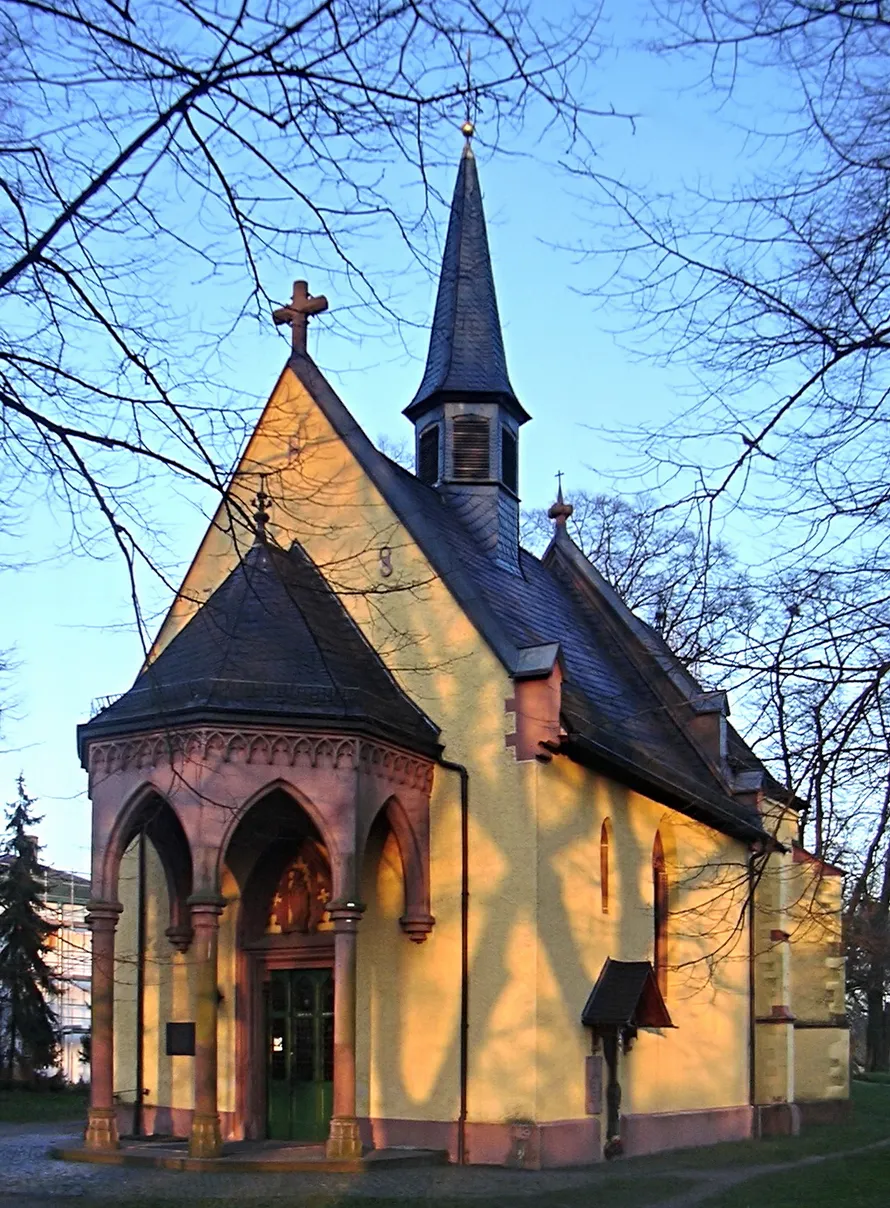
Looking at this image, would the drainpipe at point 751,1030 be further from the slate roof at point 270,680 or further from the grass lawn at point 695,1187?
the slate roof at point 270,680

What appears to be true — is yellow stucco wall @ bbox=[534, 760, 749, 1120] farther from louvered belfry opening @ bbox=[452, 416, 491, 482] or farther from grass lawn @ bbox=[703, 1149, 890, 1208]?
louvered belfry opening @ bbox=[452, 416, 491, 482]

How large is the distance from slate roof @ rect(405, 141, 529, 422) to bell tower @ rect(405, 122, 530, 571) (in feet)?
0.05

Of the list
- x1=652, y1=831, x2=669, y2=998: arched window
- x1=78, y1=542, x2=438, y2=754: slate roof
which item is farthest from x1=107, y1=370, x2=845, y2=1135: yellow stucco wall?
x1=652, y1=831, x2=669, y2=998: arched window

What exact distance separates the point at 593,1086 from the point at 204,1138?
191 inches

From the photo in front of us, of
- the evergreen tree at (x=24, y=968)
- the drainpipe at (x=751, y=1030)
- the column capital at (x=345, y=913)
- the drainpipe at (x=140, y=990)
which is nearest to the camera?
the column capital at (x=345, y=913)

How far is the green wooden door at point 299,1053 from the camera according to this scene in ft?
59.2

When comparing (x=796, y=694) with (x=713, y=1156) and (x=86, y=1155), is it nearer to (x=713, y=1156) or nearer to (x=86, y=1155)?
(x=86, y=1155)

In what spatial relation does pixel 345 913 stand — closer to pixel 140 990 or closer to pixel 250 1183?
pixel 250 1183

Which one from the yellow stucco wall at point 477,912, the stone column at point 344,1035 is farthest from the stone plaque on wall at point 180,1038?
the stone column at point 344,1035

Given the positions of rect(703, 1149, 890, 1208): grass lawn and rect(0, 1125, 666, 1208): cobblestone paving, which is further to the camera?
rect(703, 1149, 890, 1208): grass lawn

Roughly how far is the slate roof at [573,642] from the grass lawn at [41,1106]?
11.4m

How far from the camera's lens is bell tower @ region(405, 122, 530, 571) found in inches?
908

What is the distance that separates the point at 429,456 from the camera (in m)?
24.0

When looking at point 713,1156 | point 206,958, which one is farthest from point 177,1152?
point 713,1156
